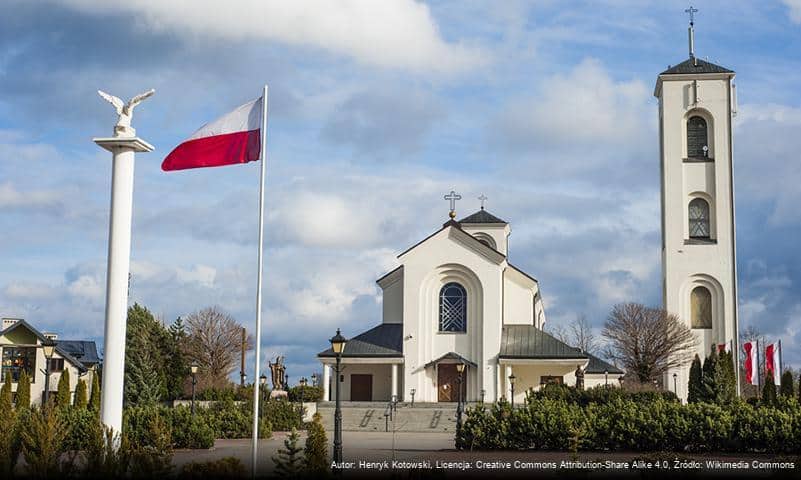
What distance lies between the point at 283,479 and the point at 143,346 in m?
38.5

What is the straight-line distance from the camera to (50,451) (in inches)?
635

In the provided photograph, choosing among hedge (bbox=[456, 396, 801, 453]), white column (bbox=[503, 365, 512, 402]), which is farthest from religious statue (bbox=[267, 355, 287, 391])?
hedge (bbox=[456, 396, 801, 453])

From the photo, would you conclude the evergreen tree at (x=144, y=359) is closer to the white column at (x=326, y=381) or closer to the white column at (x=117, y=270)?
the white column at (x=326, y=381)

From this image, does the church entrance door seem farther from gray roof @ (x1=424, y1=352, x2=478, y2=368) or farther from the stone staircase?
the stone staircase

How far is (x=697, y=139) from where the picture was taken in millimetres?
56031

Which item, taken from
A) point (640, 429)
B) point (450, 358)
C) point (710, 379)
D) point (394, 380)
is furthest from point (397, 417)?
point (640, 429)

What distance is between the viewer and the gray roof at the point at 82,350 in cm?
7006

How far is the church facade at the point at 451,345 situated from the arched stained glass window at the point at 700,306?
912 cm

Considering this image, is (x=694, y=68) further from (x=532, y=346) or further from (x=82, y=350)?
(x=82, y=350)

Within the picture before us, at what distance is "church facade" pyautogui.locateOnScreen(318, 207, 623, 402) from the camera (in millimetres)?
49000

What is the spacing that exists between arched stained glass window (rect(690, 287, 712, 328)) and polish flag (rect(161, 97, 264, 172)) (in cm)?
4159

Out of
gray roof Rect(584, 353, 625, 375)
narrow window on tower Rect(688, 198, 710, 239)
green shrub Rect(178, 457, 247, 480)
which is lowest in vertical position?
green shrub Rect(178, 457, 247, 480)

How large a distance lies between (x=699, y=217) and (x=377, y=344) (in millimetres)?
20473

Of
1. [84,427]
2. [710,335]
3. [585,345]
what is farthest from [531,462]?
[585,345]
